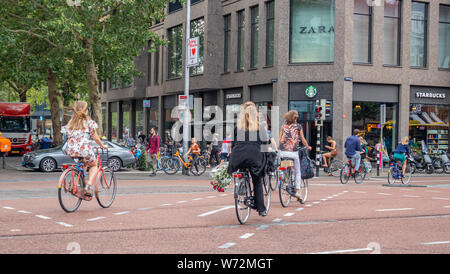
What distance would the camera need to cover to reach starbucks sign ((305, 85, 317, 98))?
95.1 feet

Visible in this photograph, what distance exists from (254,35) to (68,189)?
78.2 feet

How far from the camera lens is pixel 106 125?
5488cm

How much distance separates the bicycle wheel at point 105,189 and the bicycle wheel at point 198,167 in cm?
1206

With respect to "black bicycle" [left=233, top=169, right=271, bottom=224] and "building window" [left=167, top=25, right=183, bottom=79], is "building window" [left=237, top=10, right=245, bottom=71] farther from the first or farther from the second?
"black bicycle" [left=233, top=169, right=271, bottom=224]

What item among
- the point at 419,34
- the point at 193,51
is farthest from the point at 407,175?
the point at 419,34

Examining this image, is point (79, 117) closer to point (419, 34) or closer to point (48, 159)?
point (48, 159)

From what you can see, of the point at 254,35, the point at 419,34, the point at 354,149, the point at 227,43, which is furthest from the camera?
the point at 227,43

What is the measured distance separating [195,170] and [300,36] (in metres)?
10.8

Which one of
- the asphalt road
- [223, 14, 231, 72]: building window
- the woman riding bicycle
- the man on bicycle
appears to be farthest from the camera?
[223, 14, 231, 72]: building window

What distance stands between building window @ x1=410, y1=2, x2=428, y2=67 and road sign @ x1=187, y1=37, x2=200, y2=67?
44.2 feet

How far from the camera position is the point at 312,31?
96.2ft

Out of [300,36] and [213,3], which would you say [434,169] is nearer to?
[300,36]

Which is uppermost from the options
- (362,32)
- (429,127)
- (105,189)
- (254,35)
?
(254,35)

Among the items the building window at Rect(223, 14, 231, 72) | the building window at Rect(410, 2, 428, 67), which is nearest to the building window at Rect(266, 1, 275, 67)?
the building window at Rect(223, 14, 231, 72)
